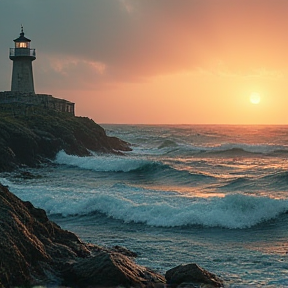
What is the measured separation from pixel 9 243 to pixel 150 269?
2813 mm

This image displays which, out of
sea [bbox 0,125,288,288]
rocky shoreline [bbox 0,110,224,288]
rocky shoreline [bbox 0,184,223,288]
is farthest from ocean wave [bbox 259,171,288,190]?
rocky shoreline [bbox 0,184,223,288]

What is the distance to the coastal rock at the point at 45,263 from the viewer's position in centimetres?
671

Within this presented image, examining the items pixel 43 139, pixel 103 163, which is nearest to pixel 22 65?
pixel 43 139

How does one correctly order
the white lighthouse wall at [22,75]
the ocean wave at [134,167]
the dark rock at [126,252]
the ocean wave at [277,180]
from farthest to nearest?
the white lighthouse wall at [22,75] → the ocean wave at [134,167] → the ocean wave at [277,180] → the dark rock at [126,252]

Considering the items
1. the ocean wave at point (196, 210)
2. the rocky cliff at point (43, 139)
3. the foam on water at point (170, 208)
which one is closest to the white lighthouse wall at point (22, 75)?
the rocky cliff at point (43, 139)

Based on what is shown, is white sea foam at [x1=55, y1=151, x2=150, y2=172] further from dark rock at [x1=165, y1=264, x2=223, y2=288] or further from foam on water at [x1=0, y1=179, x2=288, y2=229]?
dark rock at [x1=165, y1=264, x2=223, y2=288]

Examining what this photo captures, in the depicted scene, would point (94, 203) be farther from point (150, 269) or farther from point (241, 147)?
point (241, 147)

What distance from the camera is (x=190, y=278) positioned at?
7.31m

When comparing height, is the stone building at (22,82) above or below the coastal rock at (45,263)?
above

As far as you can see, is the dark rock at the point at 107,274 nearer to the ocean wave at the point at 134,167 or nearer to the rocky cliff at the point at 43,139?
the ocean wave at the point at 134,167

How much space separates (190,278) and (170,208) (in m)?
7.47

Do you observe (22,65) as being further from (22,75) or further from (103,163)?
(103,163)

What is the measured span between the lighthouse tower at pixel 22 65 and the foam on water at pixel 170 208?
34803mm

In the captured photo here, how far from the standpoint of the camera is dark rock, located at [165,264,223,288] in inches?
286
